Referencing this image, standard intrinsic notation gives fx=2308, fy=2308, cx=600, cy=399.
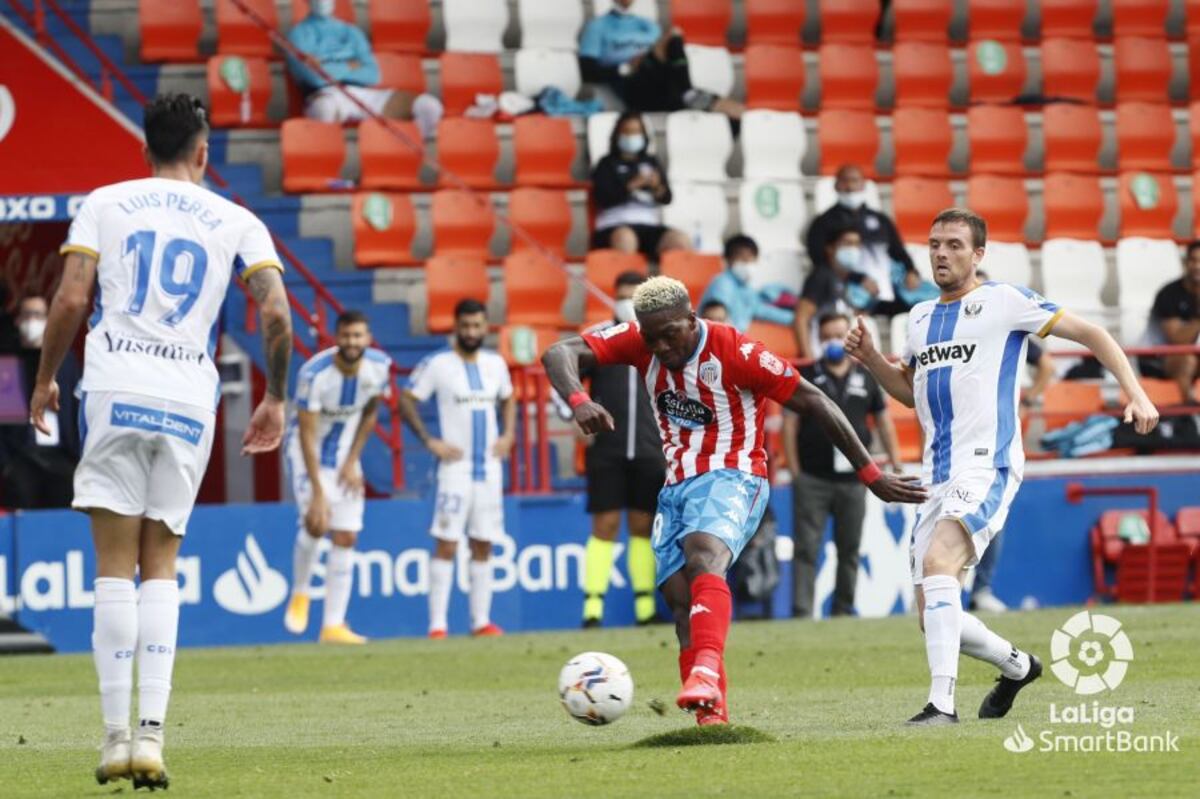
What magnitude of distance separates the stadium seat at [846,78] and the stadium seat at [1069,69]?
1.96m

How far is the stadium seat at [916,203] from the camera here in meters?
21.9

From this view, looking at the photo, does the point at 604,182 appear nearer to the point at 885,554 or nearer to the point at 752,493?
the point at 885,554

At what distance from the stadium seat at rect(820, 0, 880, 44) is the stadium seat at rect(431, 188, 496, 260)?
16.8 feet

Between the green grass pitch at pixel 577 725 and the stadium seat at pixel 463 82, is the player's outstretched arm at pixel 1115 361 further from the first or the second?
the stadium seat at pixel 463 82

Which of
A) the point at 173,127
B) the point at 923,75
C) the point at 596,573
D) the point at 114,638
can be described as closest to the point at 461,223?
the point at 596,573

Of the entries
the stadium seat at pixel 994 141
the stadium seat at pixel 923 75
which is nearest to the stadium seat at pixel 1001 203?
the stadium seat at pixel 994 141

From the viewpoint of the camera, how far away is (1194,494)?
1888cm

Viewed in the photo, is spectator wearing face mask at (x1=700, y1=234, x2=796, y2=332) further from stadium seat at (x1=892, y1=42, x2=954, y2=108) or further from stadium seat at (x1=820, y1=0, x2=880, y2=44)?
stadium seat at (x1=820, y1=0, x2=880, y2=44)

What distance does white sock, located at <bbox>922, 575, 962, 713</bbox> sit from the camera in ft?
28.3

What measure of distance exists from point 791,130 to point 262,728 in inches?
533

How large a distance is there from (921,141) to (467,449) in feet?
25.5

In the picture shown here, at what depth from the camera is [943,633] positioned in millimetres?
8680

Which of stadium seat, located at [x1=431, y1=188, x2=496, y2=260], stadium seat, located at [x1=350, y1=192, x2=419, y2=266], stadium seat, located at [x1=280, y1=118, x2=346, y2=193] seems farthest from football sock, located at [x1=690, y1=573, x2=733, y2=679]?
stadium seat, located at [x1=280, y1=118, x2=346, y2=193]

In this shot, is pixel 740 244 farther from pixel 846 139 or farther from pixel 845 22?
pixel 845 22
